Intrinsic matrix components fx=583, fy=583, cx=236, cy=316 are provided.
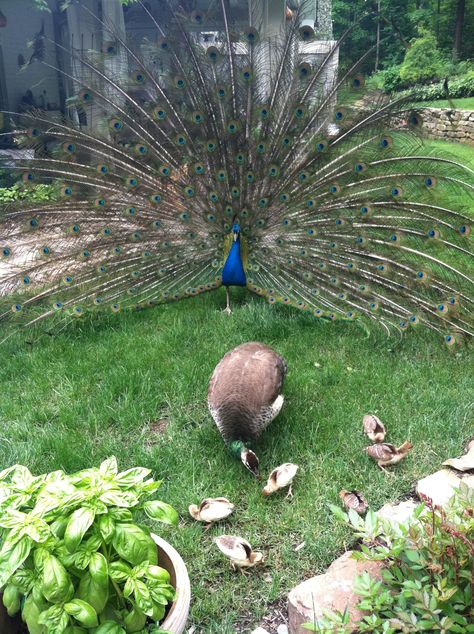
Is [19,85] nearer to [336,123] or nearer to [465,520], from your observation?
[336,123]

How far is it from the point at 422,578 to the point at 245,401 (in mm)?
1038

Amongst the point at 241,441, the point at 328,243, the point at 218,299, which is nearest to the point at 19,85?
the point at 218,299

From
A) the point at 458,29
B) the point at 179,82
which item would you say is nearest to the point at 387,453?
the point at 179,82

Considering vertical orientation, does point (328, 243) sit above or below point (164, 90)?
below

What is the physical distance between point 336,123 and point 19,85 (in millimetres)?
3893

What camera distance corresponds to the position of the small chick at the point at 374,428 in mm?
2551

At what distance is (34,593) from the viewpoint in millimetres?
1246

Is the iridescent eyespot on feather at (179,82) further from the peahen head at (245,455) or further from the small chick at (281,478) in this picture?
the small chick at (281,478)

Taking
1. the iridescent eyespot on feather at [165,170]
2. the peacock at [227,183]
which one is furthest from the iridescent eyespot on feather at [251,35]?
the iridescent eyespot on feather at [165,170]

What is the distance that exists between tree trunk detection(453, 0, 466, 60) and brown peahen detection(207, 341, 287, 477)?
11.1 metres

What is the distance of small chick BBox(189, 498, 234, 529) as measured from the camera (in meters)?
2.13

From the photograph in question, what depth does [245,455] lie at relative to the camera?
2.33 metres

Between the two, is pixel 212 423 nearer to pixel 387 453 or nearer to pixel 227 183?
pixel 387 453

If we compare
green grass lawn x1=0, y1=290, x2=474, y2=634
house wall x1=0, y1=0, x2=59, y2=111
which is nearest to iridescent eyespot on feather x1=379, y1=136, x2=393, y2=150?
green grass lawn x1=0, y1=290, x2=474, y2=634
